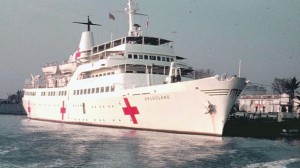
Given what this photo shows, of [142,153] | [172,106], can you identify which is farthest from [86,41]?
[142,153]

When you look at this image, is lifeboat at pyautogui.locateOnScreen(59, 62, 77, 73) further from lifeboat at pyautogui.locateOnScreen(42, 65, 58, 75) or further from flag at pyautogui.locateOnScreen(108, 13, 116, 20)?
flag at pyautogui.locateOnScreen(108, 13, 116, 20)

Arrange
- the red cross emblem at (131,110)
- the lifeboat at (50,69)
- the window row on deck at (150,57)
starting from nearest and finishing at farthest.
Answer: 1. the red cross emblem at (131,110)
2. the window row on deck at (150,57)
3. the lifeboat at (50,69)

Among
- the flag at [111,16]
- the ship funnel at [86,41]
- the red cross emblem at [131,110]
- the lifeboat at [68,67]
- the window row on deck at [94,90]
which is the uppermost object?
the flag at [111,16]

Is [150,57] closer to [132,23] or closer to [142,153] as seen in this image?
[132,23]

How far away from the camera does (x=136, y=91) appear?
84.5ft

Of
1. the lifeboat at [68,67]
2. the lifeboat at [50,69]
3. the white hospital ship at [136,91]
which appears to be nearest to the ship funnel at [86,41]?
the white hospital ship at [136,91]

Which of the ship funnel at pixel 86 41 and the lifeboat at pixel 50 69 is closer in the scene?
the ship funnel at pixel 86 41

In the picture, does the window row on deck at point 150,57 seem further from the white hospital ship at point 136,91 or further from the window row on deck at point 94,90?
the window row on deck at point 94,90

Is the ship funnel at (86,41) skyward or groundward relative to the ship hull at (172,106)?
skyward

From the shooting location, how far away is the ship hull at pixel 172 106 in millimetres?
22328

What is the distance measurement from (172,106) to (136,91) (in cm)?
336

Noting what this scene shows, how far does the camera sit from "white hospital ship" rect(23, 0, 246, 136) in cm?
2260

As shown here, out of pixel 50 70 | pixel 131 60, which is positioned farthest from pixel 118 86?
pixel 50 70

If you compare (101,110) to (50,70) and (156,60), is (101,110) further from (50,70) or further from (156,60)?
(50,70)
